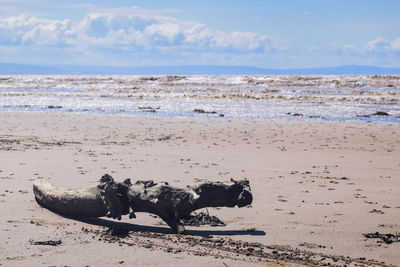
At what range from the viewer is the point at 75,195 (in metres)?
8.92

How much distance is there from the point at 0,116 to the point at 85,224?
2246cm

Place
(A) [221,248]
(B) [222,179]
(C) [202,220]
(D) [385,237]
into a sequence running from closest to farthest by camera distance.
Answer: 1. (A) [221,248]
2. (D) [385,237]
3. (C) [202,220]
4. (B) [222,179]

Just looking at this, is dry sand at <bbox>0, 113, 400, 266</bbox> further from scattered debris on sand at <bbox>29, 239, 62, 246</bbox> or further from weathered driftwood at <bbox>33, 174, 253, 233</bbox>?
weathered driftwood at <bbox>33, 174, 253, 233</bbox>

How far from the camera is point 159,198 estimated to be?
27.9ft

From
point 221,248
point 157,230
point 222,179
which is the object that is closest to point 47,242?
point 157,230

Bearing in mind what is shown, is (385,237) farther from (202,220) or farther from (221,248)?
(202,220)

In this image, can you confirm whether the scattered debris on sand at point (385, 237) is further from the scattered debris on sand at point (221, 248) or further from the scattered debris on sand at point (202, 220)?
the scattered debris on sand at point (202, 220)

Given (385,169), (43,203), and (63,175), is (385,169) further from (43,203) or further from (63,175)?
(43,203)

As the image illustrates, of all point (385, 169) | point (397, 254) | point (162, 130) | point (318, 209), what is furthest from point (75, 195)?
point (162, 130)

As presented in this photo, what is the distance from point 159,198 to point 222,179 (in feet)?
14.1

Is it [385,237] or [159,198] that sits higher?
[159,198]

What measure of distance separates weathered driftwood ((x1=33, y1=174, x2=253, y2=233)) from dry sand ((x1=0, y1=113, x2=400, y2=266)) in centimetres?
27

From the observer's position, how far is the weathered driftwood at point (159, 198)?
8.46 meters

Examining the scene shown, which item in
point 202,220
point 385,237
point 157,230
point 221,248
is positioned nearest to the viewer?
point 221,248
